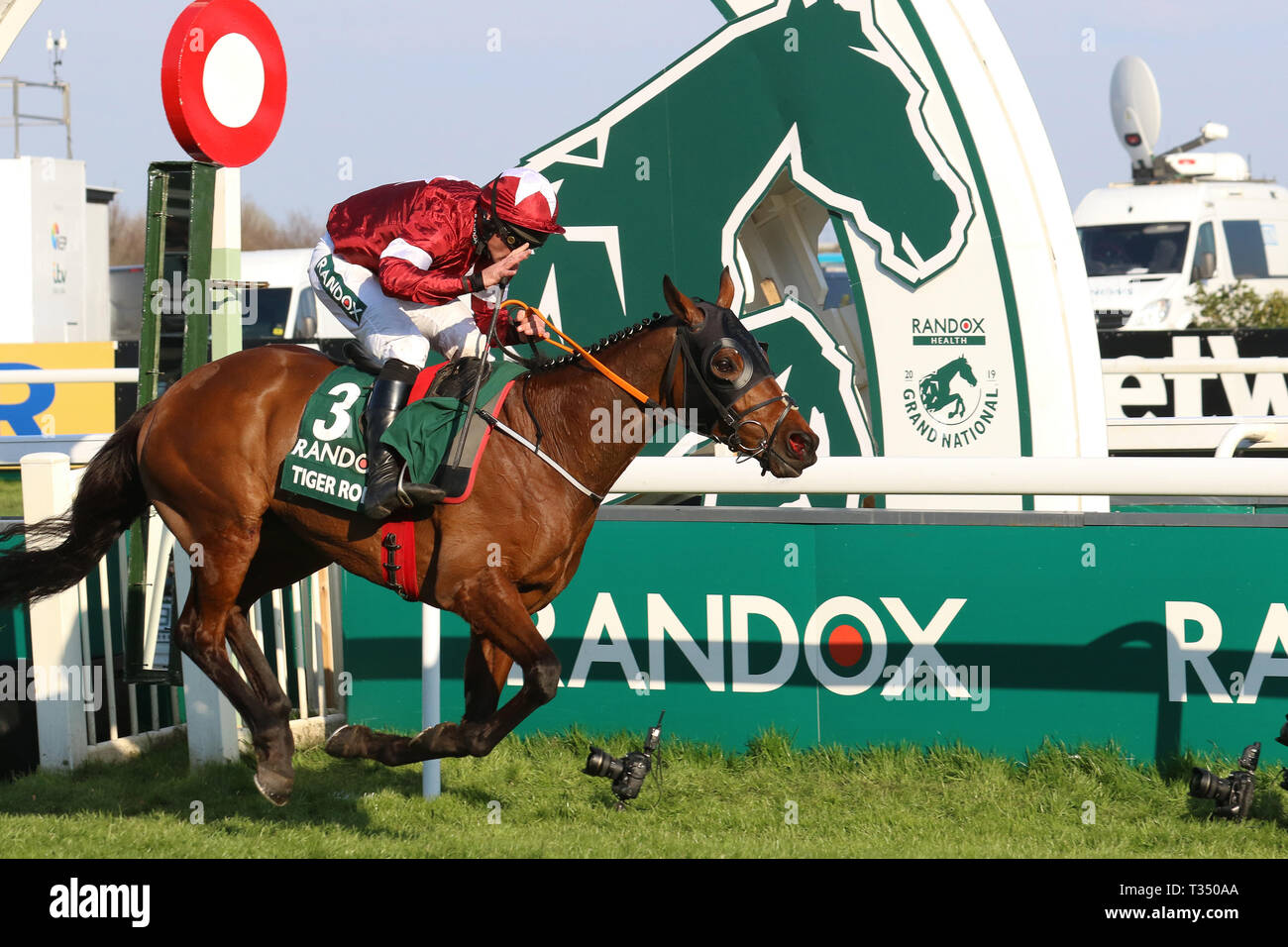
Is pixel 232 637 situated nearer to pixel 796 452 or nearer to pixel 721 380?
pixel 721 380

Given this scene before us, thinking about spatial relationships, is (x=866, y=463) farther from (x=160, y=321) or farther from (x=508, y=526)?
(x=160, y=321)

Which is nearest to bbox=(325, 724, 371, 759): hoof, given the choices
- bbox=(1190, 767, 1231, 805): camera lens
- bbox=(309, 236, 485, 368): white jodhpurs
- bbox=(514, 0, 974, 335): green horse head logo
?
bbox=(309, 236, 485, 368): white jodhpurs

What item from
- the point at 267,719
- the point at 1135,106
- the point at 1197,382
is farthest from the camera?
the point at 1135,106

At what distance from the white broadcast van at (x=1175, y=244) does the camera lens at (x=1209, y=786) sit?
11.7m

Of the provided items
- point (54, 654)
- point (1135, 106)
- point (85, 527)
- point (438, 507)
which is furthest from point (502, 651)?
point (1135, 106)

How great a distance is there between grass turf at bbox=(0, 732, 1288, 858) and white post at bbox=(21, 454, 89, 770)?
0.10m

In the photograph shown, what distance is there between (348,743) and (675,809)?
105 cm

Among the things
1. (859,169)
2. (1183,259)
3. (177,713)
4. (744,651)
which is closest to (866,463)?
(744,651)

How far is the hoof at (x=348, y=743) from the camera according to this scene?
13.9ft

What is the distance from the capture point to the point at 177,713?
586 cm

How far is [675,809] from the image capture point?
4625mm

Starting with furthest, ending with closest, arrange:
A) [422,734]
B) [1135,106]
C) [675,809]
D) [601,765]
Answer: [1135,106], [675,809], [601,765], [422,734]
